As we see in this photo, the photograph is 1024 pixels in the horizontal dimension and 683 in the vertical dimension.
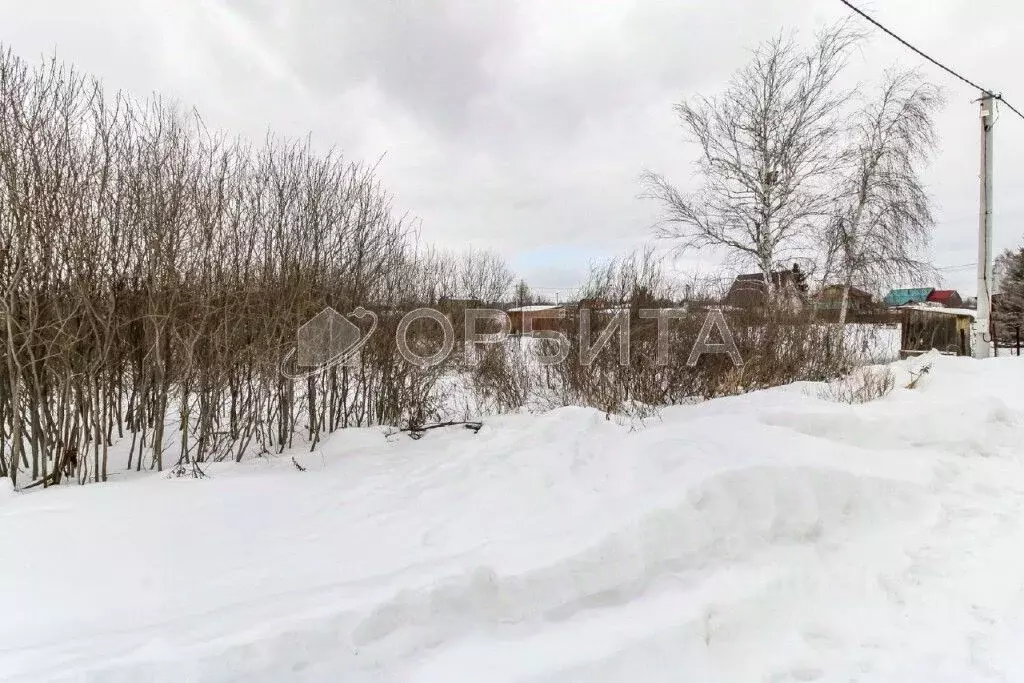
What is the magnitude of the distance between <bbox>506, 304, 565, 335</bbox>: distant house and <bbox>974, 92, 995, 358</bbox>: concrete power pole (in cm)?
954

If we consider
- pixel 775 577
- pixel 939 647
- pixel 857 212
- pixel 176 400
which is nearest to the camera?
pixel 939 647

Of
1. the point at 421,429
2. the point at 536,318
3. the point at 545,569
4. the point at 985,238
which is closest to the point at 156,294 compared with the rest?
the point at 421,429

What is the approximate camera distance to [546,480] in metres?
3.58

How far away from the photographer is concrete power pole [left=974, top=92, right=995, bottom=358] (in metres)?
9.69

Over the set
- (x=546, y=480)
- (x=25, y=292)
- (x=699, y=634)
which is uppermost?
(x=25, y=292)

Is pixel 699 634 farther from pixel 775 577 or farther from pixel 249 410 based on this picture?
pixel 249 410

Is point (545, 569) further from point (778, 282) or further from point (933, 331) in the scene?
point (933, 331)

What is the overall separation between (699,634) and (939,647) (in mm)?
1028

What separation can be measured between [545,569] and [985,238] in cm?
1299

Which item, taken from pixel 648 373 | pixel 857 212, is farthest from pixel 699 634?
pixel 857 212

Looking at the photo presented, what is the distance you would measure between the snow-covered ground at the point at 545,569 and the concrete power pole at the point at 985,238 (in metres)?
7.99

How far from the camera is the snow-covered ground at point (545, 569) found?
192cm

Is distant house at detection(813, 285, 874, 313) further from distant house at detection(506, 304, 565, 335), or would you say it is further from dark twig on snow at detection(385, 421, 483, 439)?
dark twig on snow at detection(385, 421, 483, 439)

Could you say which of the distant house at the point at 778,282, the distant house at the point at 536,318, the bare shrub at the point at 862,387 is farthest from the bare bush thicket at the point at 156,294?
the distant house at the point at 778,282
